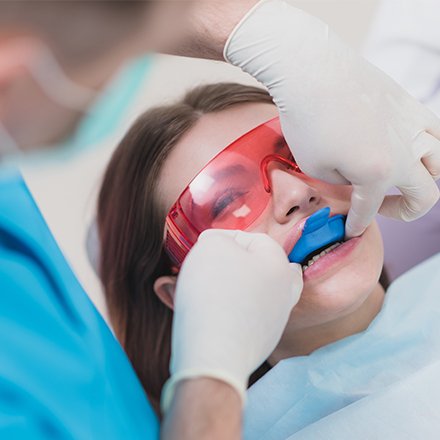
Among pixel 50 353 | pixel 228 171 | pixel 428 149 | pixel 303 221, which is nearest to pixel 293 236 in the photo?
pixel 303 221

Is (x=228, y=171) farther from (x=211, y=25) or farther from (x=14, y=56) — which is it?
(x=14, y=56)

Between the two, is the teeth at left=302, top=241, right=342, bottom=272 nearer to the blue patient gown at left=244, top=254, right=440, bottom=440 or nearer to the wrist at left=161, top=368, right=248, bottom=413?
the blue patient gown at left=244, top=254, right=440, bottom=440

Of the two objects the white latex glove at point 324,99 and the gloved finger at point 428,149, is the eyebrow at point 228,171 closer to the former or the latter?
the white latex glove at point 324,99

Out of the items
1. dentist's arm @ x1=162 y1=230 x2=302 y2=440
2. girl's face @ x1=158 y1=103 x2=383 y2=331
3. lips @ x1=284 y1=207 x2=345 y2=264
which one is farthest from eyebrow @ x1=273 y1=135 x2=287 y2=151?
dentist's arm @ x1=162 y1=230 x2=302 y2=440

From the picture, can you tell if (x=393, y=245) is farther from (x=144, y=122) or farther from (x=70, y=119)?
(x=70, y=119)

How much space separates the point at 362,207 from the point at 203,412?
543mm

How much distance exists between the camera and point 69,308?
108 centimetres

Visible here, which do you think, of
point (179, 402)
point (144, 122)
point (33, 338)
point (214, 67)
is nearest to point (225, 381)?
point (179, 402)

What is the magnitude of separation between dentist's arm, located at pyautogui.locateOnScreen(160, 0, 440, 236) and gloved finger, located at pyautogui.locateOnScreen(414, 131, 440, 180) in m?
0.02

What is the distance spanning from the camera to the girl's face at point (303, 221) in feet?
4.25

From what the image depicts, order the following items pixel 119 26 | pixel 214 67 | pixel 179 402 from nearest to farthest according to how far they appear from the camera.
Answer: pixel 119 26
pixel 179 402
pixel 214 67

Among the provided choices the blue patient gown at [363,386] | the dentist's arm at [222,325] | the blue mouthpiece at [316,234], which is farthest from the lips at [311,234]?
the blue patient gown at [363,386]

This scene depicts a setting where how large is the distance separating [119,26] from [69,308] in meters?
0.56

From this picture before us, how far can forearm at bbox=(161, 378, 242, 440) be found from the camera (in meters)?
0.84
